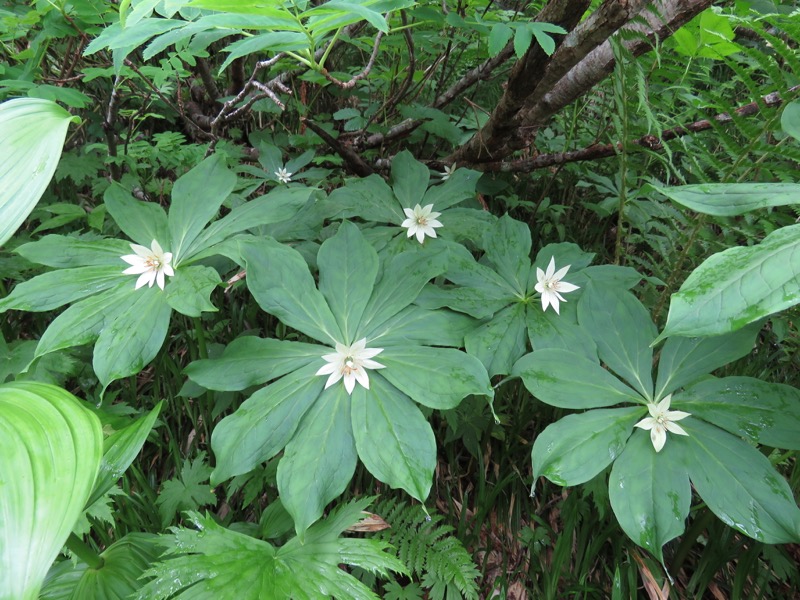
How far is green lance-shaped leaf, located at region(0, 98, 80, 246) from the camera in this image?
994 mm

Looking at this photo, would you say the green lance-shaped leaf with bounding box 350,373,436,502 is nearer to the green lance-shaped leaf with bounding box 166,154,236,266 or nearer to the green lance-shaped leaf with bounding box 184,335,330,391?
the green lance-shaped leaf with bounding box 184,335,330,391

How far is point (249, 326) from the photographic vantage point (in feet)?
7.07

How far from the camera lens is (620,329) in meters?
1.47

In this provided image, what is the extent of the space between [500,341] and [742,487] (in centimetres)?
67

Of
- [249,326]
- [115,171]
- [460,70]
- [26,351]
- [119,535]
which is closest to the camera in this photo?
[119,535]

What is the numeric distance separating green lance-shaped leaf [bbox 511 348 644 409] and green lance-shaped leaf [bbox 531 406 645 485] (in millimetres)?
40

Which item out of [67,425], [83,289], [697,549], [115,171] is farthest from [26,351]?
[697,549]

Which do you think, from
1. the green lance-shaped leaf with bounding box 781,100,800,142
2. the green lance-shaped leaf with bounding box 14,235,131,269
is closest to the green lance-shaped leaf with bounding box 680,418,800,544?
the green lance-shaped leaf with bounding box 781,100,800,142

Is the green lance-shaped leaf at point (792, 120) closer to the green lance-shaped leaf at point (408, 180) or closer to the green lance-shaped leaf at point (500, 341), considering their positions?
the green lance-shaped leaf at point (500, 341)

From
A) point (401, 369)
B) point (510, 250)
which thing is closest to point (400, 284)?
point (401, 369)

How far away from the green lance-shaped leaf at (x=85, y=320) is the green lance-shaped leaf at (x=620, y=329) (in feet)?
4.46

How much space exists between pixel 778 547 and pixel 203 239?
2.05 metres

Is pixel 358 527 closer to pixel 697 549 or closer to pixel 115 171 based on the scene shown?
pixel 697 549

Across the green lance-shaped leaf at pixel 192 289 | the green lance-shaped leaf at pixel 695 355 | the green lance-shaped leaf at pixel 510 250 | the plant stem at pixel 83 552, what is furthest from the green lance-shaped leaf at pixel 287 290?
the green lance-shaped leaf at pixel 695 355
